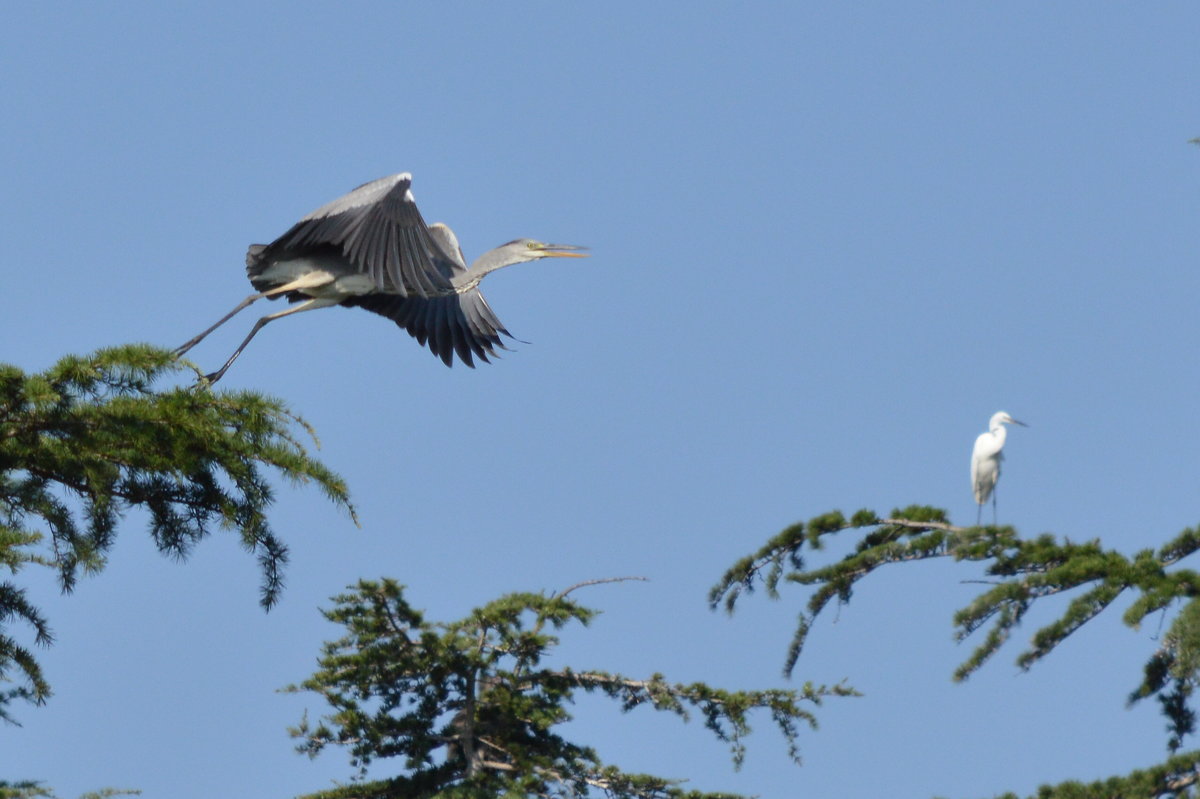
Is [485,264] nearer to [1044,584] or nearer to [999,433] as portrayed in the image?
[999,433]

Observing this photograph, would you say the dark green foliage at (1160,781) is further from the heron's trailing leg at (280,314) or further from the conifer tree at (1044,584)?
the heron's trailing leg at (280,314)

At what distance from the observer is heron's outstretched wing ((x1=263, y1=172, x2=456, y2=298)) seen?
34.0 feet

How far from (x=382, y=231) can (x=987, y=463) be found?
5821 mm

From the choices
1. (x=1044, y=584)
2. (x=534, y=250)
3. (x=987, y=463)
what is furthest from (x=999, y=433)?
(x=1044, y=584)

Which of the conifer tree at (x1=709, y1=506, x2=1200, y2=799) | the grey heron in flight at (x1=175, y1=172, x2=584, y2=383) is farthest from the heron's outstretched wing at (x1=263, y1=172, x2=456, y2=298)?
the conifer tree at (x1=709, y1=506, x2=1200, y2=799)

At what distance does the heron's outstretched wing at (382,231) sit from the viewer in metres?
10.4

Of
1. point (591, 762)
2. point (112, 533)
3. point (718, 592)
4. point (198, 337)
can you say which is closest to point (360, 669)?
point (591, 762)

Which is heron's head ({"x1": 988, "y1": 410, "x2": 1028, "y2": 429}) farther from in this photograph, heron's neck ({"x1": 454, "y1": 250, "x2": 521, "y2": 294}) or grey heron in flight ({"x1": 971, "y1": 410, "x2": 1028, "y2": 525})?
heron's neck ({"x1": 454, "y1": 250, "x2": 521, "y2": 294})

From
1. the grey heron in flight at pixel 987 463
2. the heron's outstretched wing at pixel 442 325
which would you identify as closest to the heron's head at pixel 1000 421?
the grey heron in flight at pixel 987 463

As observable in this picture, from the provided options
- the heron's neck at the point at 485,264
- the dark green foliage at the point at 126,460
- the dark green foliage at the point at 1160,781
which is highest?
the heron's neck at the point at 485,264

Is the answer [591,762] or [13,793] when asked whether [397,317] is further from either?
[13,793]

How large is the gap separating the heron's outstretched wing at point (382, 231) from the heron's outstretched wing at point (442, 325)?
1.72 metres

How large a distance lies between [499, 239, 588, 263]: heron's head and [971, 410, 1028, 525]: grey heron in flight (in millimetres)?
3868

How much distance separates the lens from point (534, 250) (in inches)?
521
